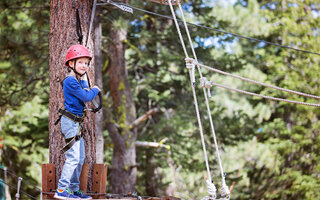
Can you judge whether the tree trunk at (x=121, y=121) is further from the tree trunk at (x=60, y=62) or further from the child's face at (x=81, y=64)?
the child's face at (x=81, y=64)

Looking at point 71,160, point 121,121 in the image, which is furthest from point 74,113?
point 121,121

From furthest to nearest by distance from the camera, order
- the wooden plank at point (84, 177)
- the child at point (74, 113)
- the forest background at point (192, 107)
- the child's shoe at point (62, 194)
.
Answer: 1. the forest background at point (192, 107)
2. the wooden plank at point (84, 177)
3. the child at point (74, 113)
4. the child's shoe at point (62, 194)

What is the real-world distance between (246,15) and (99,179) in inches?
632

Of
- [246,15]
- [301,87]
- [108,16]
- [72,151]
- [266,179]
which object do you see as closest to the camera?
[72,151]

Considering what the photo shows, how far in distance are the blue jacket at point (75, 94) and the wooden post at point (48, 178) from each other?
57 centimetres

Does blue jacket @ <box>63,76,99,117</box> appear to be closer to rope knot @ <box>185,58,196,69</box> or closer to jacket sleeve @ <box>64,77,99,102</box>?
jacket sleeve @ <box>64,77,99,102</box>

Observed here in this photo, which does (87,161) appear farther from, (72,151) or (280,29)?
(280,29)

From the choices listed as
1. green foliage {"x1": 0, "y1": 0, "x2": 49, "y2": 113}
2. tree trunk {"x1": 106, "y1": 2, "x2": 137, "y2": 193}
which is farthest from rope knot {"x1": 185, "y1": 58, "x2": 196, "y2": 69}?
tree trunk {"x1": 106, "y1": 2, "x2": 137, "y2": 193}

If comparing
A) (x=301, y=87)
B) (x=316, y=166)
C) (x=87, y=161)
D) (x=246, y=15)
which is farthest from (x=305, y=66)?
(x=87, y=161)

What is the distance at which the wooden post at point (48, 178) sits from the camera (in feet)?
12.4

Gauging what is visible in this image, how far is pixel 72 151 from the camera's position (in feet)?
12.3

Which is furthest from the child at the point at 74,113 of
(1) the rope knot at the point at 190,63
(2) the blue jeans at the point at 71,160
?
(1) the rope knot at the point at 190,63

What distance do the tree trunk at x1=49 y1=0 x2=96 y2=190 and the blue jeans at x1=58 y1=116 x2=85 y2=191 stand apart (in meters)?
0.21

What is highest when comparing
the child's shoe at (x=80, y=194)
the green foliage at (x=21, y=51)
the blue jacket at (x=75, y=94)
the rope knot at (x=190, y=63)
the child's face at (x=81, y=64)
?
the green foliage at (x=21, y=51)
